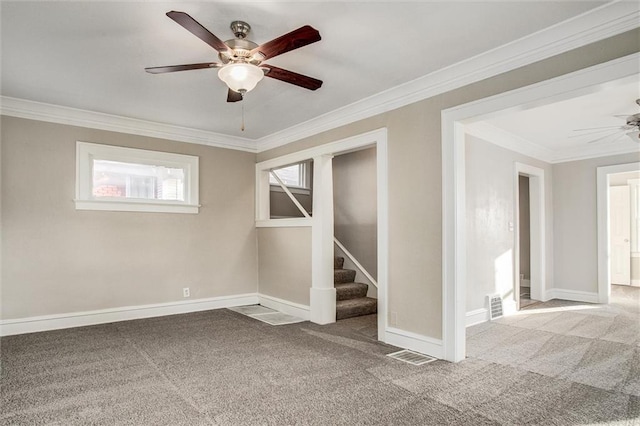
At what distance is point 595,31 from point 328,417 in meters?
3.01

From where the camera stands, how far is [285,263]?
539 centimetres

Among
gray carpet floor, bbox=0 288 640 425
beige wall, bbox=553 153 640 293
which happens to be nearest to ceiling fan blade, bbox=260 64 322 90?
gray carpet floor, bbox=0 288 640 425

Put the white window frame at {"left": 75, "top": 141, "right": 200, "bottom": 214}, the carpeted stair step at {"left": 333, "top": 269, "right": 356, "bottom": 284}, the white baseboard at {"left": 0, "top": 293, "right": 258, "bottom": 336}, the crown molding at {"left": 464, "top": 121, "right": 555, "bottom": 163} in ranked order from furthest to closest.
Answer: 1. the carpeted stair step at {"left": 333, "top": 269, "right": 356, "bottom": 284}
2. the crown molding at {"left": 464, "top": 121, "right": 555, "bottom": 163}
3. the white window frame at {"left": 75, "top": 141, "right": 200, "bottom": 214}
4. the white baseboard at {"left": 0, "top": 293, "right": 258, "bottom": 336}

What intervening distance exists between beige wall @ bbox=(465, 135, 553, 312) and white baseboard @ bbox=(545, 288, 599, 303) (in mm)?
1590

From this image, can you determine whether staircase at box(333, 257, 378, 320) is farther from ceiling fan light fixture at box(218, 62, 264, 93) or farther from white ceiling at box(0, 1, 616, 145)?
ceiling fan light fixture at box(218, 62, 264, 93)

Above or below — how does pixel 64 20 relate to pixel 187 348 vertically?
above

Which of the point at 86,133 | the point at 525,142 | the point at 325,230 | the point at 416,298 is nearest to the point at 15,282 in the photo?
the point at 86,133

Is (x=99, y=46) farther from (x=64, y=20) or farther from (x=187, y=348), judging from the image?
(x=187, y=348)

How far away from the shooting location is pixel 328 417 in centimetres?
227

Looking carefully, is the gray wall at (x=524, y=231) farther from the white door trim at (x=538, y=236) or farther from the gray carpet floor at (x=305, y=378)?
the gray carpet floor at (x=305, y=378)

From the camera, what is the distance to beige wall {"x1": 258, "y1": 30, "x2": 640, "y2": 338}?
3373 millimetres

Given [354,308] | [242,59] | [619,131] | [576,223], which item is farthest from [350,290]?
[619,131]

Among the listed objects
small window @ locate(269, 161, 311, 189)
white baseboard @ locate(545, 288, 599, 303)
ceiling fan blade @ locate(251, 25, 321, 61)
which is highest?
ceiling fan blade @ locate(251, 25, 321, 61)

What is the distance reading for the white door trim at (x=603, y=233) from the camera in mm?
5934
